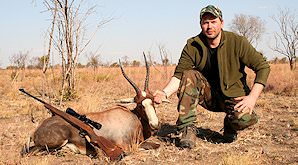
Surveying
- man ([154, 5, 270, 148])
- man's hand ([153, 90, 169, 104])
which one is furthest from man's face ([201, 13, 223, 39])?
man's hand ([153, 90, 169, 104])

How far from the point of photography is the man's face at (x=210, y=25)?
15.4 feet

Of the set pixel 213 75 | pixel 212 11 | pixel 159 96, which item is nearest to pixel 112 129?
pixel 159 96

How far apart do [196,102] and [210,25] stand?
106 centimetres

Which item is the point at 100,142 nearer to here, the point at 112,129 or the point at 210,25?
the point at 112,129

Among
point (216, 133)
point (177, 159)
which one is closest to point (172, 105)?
point (216, 133)

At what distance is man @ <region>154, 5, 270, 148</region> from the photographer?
473 centimetres

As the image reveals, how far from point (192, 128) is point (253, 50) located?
4.32 feet

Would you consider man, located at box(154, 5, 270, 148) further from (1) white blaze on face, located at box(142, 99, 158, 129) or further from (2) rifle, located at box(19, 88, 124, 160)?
(2) rifle, located at box(19, 88, 124, 160)

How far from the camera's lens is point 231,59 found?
16.2 feet

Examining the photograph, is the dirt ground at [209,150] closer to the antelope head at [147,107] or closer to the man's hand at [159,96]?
the antelope head at [147,107]

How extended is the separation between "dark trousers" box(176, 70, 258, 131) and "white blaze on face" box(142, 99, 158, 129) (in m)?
0.35

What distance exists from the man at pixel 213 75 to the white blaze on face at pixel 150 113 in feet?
0.84

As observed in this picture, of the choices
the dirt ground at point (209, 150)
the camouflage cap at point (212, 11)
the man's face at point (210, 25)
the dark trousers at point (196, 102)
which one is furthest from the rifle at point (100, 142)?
the camouflage cap at point (212, 11)

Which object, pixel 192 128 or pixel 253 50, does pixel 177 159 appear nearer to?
pixel 192 128
